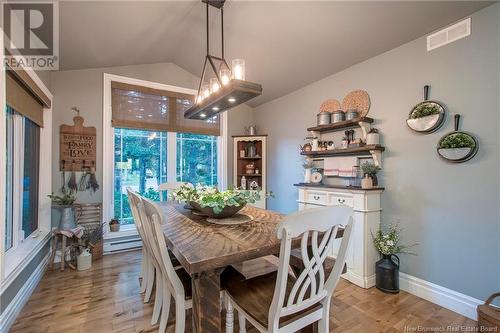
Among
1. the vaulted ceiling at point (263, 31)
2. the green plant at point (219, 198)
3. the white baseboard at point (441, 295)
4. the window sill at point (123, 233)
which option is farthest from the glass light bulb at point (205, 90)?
the white baseboard at point (441, 295)

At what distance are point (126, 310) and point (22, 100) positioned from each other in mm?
2050

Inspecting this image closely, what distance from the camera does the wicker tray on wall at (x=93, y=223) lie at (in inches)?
120

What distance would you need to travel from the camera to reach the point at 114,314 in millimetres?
1981

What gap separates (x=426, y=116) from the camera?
2162mm

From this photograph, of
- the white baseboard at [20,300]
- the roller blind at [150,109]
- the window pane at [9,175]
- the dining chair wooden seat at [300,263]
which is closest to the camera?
the dining chair wooden seat at [300,263]

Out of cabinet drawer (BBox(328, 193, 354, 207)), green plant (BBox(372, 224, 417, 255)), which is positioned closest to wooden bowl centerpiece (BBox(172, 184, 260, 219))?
cabinet drawer (BBox(328, 193, 354, 207))

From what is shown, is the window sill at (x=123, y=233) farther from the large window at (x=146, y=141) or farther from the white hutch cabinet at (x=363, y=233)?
the white hutch cabinet at (x=363, y=233)

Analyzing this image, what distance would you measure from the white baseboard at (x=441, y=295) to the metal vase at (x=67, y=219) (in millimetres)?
3697

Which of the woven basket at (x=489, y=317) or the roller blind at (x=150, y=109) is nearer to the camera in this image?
the woven basket at (x=489, y=317)

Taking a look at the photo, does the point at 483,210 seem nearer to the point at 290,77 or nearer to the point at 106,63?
the point at 290,77

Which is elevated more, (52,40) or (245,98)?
(52,40)

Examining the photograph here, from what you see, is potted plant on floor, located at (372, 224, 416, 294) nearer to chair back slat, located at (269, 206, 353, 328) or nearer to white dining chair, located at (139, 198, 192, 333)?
chair back slat, located at (269, 206, 353, 328)

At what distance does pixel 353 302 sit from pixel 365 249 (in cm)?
52

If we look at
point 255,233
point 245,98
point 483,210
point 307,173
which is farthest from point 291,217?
point 307,173
